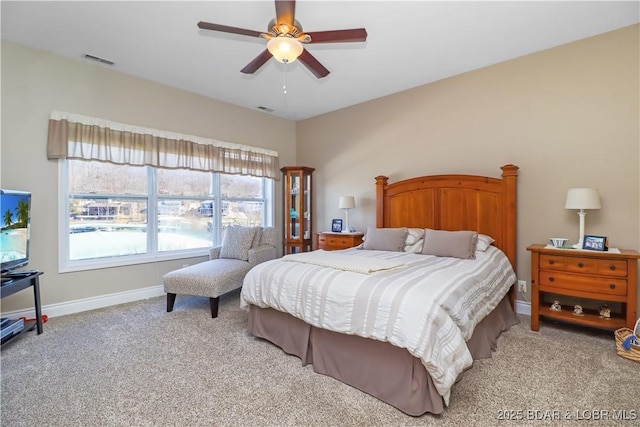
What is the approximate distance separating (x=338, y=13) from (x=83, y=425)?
3.27m

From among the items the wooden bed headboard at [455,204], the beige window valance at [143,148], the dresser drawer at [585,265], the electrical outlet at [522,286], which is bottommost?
the electrical outlet at [522,286]

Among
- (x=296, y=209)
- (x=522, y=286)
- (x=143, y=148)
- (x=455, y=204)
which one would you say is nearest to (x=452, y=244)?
(x=455, y=204)

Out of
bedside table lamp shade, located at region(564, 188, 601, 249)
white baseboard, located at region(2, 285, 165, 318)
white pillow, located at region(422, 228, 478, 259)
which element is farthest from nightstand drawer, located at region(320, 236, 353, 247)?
bedside table lamp shade, located at region(564, 188, 601, 249)

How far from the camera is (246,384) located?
2.03 metres

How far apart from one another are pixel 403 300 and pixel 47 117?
395cm

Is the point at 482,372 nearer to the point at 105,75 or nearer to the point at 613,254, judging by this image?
the point at 613,254

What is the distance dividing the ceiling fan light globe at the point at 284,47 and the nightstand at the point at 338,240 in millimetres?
2701

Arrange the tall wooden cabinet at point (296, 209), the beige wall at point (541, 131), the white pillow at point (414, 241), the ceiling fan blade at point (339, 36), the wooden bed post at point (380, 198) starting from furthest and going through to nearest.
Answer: the tall wooden cabinet at point (296, 209)
the wooden bed post at point (380, 198)
the white pillow at point (414, 241)
the beige wall at point (541, 131)
the ceiling fan blade at point (339, 36)

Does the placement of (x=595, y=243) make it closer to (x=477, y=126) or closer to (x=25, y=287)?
(x=477, y=126)

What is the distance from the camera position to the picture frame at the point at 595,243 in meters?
2.63

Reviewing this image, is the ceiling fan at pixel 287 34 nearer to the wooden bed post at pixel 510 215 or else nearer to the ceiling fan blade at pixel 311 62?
the ceiling fan blade at pixel 311 62

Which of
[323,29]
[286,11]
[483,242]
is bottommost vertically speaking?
[483,242]

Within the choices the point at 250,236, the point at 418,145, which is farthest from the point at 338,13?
the point at 250,236

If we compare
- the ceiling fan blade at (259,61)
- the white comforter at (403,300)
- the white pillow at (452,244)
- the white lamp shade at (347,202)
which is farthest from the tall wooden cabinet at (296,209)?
the ceiling fan blade at (259,61)
